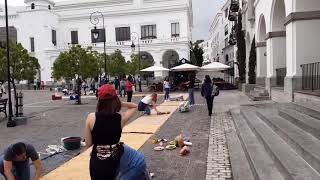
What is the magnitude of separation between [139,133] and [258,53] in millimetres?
14745

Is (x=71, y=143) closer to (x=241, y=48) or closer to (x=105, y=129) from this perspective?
(x=105, y=129)

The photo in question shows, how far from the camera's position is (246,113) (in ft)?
44.8

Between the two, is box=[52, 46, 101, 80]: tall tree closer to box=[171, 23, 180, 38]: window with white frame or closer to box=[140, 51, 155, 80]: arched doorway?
box=[140, 51, 155, 80]: arched doorway

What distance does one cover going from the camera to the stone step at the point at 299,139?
21.2ft

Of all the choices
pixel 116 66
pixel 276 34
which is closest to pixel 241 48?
pixel 276 34

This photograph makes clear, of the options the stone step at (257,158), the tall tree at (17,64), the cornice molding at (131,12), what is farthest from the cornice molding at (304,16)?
the cornice molding at (131,12)

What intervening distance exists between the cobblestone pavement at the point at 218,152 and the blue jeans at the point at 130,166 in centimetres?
291

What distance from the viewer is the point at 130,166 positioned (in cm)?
436

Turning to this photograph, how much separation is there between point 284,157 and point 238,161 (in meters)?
1.11

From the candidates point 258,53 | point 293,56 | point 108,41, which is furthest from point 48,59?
point 293,56

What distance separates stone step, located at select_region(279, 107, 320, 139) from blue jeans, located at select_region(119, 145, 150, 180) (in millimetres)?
4332

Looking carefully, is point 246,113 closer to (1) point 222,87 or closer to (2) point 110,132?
(2) point 110,132

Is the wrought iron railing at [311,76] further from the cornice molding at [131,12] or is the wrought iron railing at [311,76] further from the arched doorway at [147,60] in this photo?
the cornice molding at [131,12]

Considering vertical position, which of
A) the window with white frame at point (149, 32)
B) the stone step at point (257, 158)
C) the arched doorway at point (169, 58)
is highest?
the window with white frame at point (149, 32)
